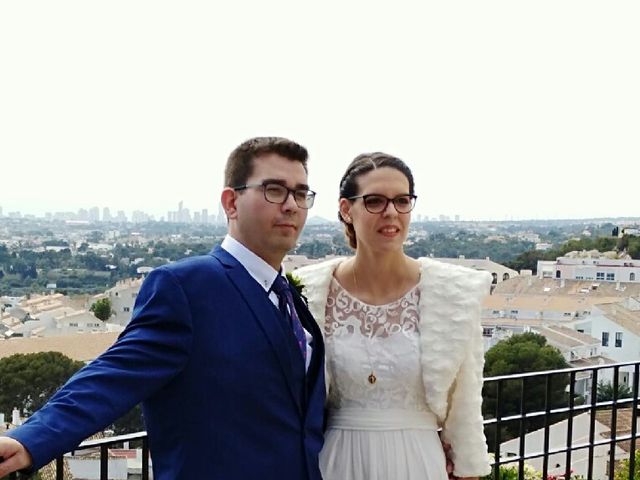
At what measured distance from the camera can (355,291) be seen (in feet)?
6.83

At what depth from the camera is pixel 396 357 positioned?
1.96 metres

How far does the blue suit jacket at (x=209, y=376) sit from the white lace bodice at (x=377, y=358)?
40 cm

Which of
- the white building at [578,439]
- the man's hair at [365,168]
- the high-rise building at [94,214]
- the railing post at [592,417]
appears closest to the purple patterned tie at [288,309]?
the man's hair at [365,168]

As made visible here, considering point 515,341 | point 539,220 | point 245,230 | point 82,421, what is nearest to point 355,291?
point 245,230

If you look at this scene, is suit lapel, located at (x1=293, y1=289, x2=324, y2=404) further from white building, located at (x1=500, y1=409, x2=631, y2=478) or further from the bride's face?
white building, located at (x1=500, y1=409, x2=631, y2=478)

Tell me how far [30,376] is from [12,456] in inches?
1152

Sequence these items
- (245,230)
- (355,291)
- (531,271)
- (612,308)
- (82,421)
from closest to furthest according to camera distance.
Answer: (82,421)
(245,230)
(355,291)
(612,308)
(531,271)

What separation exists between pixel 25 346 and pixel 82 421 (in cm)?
3779

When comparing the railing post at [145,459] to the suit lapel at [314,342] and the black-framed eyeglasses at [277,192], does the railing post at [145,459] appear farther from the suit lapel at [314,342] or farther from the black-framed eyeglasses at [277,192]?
the black-framed eyeglasses at [277,192]

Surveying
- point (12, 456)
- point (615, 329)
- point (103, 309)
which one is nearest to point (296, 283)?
point (12, 456)

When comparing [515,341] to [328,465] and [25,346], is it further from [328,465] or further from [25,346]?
[328,465]

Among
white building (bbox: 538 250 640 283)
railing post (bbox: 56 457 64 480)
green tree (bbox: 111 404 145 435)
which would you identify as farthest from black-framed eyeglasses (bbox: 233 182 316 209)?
white building (bbox: 538 250 640 283)

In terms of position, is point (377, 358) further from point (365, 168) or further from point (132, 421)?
point (132, 421)

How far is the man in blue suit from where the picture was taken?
4.44 feet
